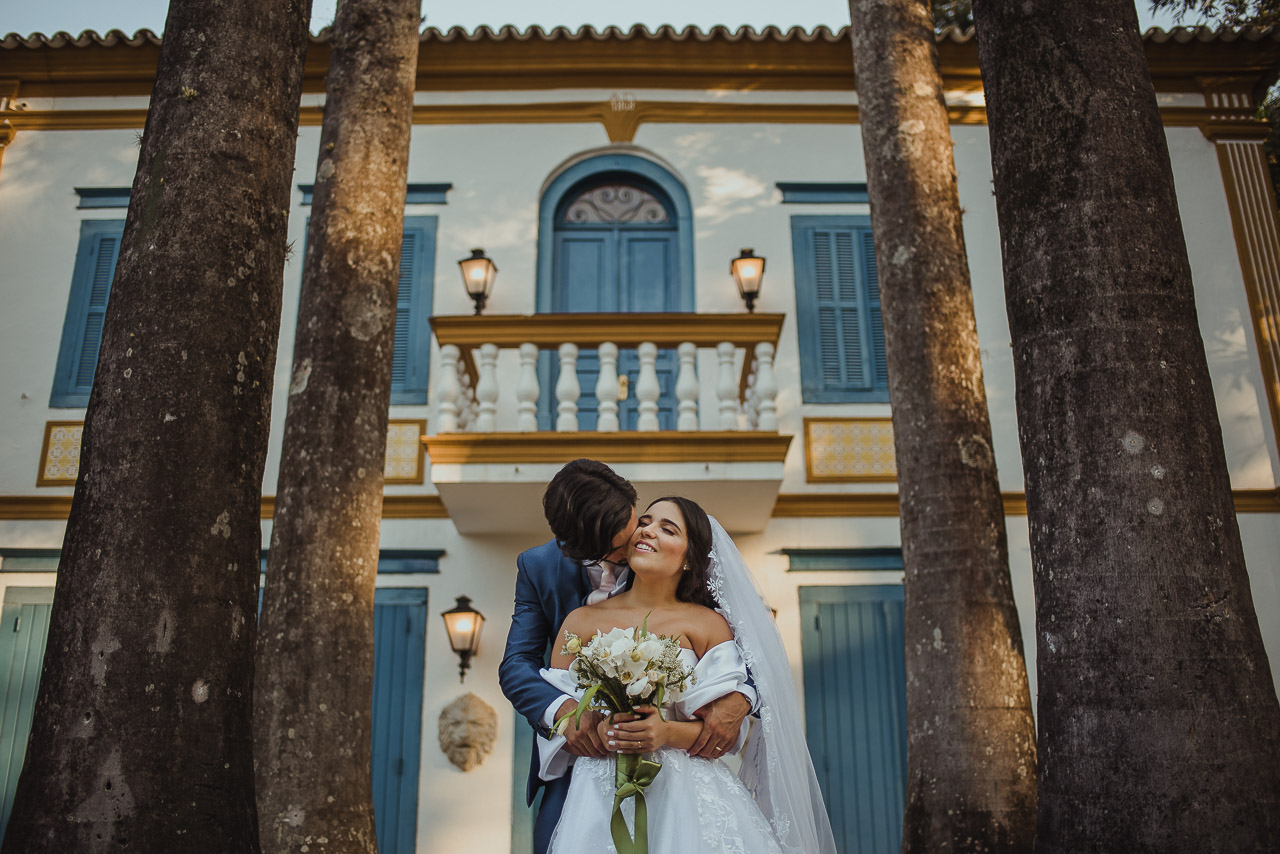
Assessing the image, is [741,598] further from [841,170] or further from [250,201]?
[841,170]

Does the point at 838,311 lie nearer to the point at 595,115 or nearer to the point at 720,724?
the point at 595,115

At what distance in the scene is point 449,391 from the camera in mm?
8281

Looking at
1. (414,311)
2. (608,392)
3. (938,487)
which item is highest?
(414,311)

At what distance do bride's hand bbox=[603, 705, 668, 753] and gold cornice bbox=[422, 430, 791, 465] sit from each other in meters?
5.10

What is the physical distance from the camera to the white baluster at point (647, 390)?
8195mm

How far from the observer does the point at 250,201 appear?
2.83 m

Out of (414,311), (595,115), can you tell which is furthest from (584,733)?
(595,115)

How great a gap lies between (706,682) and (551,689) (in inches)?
19.3

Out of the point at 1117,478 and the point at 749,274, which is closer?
the point at 1117,478

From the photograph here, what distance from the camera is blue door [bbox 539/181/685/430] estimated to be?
969 cm

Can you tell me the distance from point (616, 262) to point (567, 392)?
235 cm

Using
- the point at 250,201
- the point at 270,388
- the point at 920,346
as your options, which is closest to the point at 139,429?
the point at 270,388

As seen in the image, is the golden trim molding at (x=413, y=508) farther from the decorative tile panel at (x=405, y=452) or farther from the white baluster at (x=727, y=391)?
the white baluster at (x=727, y=391)

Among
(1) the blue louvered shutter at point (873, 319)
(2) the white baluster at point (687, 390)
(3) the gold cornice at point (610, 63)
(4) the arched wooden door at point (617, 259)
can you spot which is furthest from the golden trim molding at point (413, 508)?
(3) the gold cornice at point (610, 63)
